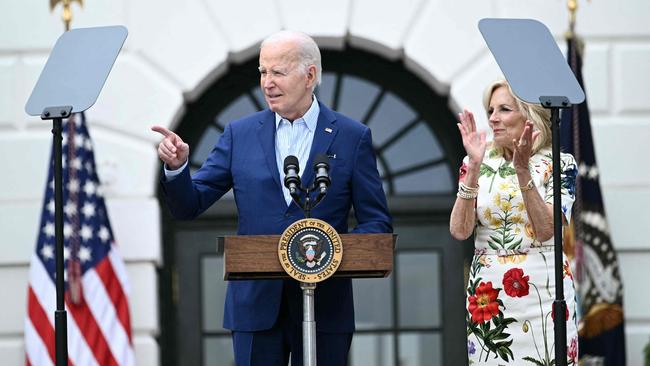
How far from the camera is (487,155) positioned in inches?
A: 218

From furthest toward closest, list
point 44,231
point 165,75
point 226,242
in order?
1. point 165,75
2. point 44,231
3. point 226,242

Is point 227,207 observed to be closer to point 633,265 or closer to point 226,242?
point 633,265

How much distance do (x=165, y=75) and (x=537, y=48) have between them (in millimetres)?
3576

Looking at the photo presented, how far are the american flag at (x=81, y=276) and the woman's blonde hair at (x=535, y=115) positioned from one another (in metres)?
3.16

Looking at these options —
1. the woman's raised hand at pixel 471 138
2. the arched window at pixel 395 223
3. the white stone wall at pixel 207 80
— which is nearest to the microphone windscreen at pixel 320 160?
the woman's raised hand at pixel 471 138

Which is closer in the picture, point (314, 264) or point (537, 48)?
point (314, 264)

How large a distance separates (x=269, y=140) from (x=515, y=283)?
38.7 inches

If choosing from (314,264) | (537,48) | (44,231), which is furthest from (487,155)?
(44,231)

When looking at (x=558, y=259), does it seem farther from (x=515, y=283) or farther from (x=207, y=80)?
(x=207, y=80)

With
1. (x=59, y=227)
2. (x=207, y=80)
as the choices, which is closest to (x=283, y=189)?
(x=59, y=227)

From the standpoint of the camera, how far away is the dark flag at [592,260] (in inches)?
317

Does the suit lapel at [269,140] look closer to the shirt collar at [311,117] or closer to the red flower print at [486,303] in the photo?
the shirt collar at [311,117]

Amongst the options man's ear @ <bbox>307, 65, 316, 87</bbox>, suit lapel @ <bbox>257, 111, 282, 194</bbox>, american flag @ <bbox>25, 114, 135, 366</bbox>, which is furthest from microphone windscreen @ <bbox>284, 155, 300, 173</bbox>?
american flag @ <bbox>25, 114, 135, 366</bbox>

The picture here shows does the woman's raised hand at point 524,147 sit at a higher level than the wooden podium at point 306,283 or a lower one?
higher
